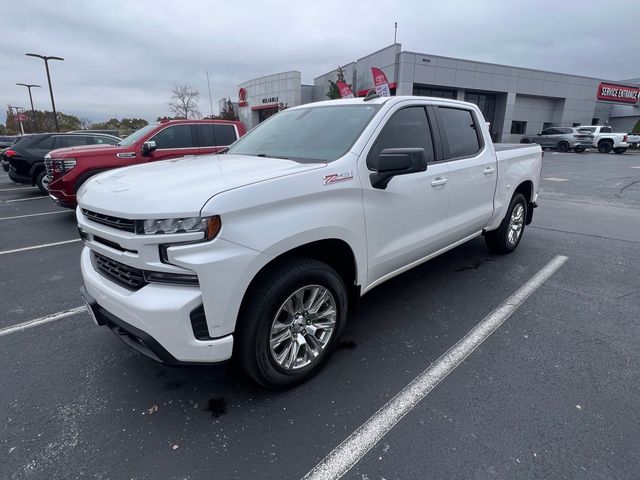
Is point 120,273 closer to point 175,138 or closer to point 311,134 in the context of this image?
point 311,134

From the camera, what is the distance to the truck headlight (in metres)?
1.95

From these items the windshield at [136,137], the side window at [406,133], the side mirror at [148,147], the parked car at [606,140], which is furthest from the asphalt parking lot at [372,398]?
the parked car at [606,140]

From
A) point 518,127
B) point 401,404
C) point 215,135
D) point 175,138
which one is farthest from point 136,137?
point 518,127

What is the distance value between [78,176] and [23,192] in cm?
714

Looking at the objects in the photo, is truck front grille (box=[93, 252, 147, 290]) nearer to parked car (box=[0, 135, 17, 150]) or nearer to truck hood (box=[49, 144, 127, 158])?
truck hood (box=[49, 144, 127, 158])

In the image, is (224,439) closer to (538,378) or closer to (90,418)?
(90,418)

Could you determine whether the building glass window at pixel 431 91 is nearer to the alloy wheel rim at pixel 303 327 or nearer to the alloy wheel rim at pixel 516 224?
the alloy wheel rim at pixel 516 224

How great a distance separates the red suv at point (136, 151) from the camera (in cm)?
700

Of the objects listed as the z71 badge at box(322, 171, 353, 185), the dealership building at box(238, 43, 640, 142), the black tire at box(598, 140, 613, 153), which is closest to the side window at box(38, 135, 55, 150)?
the z71 badge at box(322, 171, 353, 185)

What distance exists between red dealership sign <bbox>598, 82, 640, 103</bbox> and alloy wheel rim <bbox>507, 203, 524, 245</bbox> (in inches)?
1658

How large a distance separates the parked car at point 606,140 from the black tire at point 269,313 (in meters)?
33.2

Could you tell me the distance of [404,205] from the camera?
122 inches

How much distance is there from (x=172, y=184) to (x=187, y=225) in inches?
16.4

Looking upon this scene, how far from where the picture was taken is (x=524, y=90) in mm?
32938
